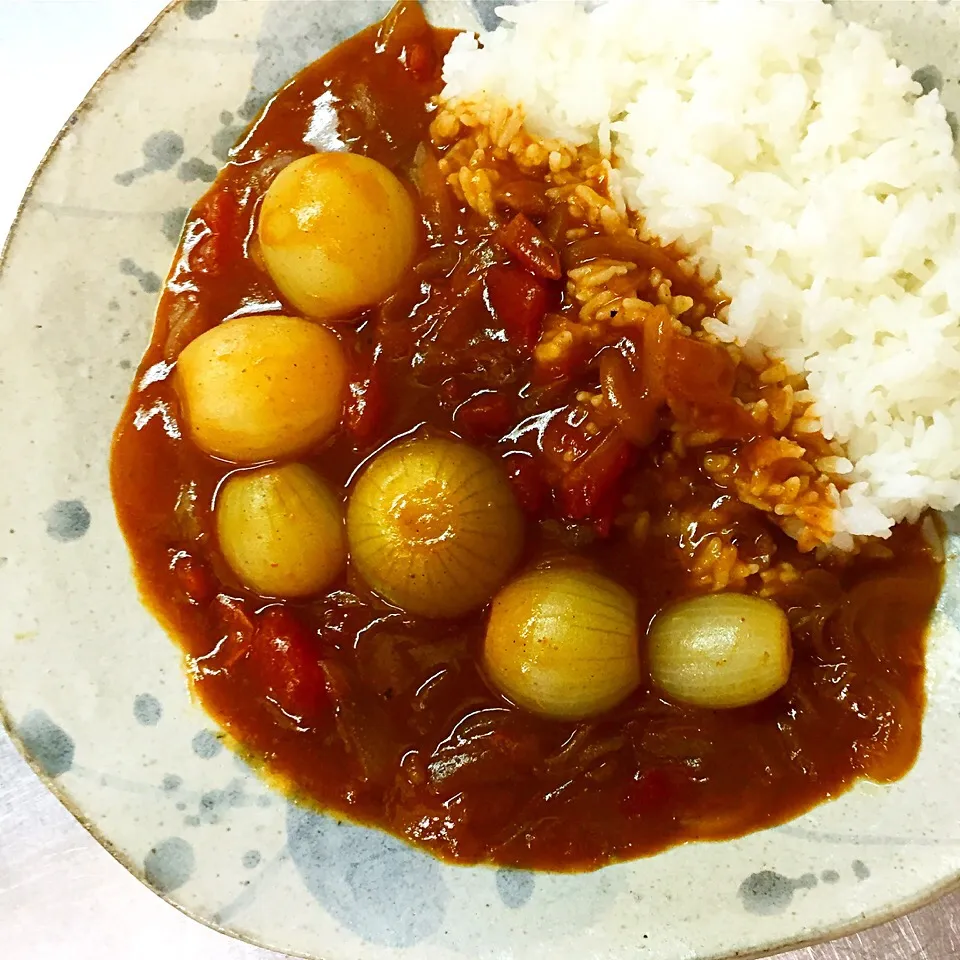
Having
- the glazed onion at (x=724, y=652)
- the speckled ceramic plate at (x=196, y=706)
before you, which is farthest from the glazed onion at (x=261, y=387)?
the glazed onion at (x=724, y=652)

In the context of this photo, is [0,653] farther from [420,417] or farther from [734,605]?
[734,605]

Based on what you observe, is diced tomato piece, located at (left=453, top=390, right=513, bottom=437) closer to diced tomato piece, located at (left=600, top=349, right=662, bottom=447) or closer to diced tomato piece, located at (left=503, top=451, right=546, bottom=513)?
diced tomato piece, located at (left=503, top=451, right=546, bottom=513)

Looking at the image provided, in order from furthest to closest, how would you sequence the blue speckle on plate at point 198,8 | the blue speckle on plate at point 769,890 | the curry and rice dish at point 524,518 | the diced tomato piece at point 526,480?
the blue speckle on plate at point 198,8 → the diced tomato piece at point 526,480 → the curry and rice dish at point 524,518 → the blue speckle on plate at point 769,890

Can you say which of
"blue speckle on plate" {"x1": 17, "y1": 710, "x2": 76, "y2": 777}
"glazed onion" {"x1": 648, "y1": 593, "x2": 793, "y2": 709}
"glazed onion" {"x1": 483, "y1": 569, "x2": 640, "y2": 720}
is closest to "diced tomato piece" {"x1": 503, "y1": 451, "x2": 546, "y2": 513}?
"glazed onion" {"x1": 483, "y1": 569, "x2": 640, "y2": 720}

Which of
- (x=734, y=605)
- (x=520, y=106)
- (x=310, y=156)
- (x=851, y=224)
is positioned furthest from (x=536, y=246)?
(x=734, y=605)

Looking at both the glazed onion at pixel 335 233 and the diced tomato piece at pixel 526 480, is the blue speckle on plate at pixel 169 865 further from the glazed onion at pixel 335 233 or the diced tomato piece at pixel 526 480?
the glazed onion at pixel 335 233

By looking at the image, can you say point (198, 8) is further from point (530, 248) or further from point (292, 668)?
point (292, 668)
